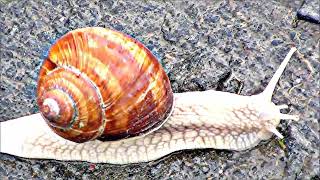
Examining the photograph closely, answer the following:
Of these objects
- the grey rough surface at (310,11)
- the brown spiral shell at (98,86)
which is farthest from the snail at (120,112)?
the grey rough surface at (310,11)

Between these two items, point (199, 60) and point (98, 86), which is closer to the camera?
point (98, 86)

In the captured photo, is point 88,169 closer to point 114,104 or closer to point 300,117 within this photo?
point 114,104

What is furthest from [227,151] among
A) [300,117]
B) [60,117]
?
[60,117]

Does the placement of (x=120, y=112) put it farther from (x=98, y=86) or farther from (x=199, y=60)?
(x=199, y=60)

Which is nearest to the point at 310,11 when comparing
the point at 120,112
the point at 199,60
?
the point at 199,60

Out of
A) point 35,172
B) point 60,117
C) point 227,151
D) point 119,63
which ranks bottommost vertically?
point 35,172

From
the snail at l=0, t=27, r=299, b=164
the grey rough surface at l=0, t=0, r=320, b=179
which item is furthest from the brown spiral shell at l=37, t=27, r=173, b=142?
the grey rough surface at l=0, t=0, r=320, b=179
